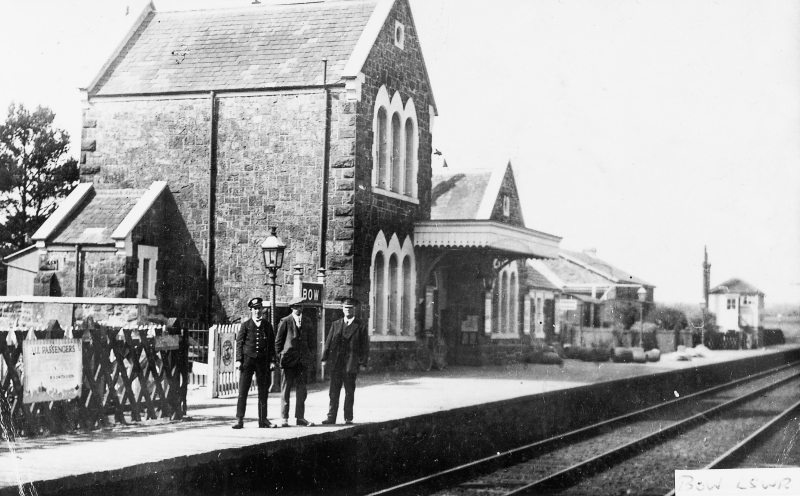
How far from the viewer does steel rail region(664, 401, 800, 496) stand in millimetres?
11566

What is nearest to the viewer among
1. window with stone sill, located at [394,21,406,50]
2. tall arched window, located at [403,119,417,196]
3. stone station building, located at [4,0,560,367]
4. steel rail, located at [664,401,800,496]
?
steel rail, located at [664,401,800,496]

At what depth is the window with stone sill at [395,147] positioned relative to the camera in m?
19.3

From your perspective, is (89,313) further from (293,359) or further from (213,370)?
(293,359)

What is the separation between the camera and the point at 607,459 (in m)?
12.0

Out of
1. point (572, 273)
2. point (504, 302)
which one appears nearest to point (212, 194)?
point (504, 302)

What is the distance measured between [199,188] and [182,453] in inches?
393

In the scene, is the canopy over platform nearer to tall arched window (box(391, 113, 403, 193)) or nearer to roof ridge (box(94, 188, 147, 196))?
tall arched window (box(391, 113, 403, 193))

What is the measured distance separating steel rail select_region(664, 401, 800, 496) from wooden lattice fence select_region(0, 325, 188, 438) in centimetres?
590

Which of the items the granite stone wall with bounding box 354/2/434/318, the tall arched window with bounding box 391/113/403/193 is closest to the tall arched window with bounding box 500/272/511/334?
the granite stone wall with bounding box 354/2/434/318

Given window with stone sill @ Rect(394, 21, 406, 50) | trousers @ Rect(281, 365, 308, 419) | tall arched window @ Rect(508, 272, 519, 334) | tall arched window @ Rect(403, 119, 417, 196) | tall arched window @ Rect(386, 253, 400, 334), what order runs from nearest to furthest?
trousers @ Rect(281, 365, 308, 419) < window with stone sill @ Rect(394, 21, 406, 50) < tall arched window @ Rect(386, 253, 400, 334) < tall arched window @ Rect(403, 119, 417, 196) < tall arched window @ Rect(508, 272, 519, 334)

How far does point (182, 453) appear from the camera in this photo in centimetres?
835

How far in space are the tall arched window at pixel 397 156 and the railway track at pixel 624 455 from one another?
6895mm

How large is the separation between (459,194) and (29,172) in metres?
12.9

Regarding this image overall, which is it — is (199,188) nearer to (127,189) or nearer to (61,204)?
(127,189)
